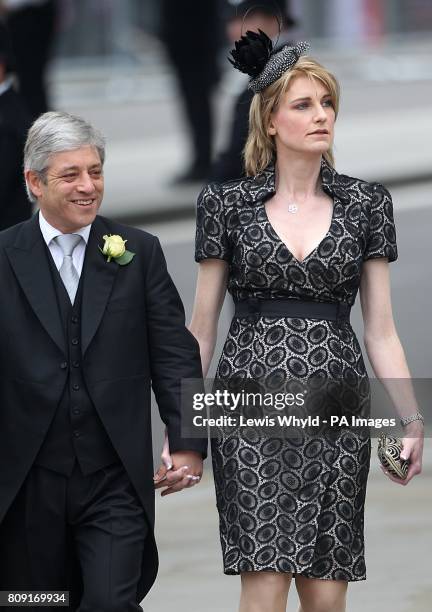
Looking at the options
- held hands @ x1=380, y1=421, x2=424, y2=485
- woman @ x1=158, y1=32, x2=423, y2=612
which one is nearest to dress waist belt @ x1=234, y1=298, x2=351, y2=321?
woman @ x1=158, y1=32, x2=423, y2=612

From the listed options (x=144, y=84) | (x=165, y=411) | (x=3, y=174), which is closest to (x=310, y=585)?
(x=165, y=411)

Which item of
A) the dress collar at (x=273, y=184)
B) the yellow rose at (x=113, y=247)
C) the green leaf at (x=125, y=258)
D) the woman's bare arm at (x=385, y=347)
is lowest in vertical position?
the woman's bare arm at (x=385, y=347)

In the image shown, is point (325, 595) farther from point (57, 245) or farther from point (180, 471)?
point (57, 245)

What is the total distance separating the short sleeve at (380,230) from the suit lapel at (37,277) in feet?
2.94

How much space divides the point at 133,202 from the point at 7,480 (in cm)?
1072

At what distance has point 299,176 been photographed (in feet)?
14.9

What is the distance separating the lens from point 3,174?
687cm

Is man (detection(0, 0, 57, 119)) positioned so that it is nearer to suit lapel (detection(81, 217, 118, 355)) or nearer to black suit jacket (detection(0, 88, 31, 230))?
black suit jacket (detection(0, 88, 31, 230))

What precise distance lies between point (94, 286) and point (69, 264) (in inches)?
4.6

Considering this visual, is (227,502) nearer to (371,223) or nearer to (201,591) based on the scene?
(371,223)

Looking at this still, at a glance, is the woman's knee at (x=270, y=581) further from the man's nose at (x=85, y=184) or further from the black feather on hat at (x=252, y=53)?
the black feather on hat at (x=252, y=53)

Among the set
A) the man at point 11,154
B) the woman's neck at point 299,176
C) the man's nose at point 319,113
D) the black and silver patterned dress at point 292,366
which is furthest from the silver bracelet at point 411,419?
the man at point 11,154

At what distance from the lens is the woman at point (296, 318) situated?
438 cm

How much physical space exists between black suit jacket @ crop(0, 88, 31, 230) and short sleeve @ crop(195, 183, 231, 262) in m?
2.46
